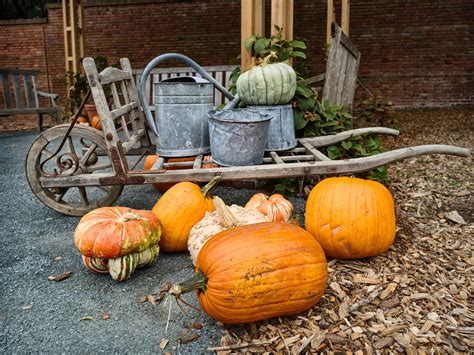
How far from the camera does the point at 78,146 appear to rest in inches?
238

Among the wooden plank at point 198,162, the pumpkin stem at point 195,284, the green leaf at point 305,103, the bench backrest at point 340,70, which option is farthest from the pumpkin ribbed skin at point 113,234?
the bench backrest at point 340,70

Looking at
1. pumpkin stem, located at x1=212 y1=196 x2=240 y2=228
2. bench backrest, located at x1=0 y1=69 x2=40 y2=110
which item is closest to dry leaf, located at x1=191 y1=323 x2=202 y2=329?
pumpkin stem, located at x1=212 y1=196 x2=240 y2=228

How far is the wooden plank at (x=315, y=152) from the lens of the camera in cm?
253

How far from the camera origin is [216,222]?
6.46ft

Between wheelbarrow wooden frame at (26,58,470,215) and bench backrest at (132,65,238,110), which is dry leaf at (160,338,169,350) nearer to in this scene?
wheelbarrow wooden frame at (26,58,470,215)

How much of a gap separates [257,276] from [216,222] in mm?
556

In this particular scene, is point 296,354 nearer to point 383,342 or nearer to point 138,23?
point 383,342

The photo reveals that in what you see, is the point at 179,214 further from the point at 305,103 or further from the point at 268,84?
the point at 305,103

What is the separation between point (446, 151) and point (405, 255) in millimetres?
677

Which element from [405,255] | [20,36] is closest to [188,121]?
[405,255]

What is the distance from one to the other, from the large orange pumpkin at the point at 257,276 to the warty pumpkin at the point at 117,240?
431 mm

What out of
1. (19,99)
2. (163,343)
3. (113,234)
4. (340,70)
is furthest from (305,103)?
(19,99)

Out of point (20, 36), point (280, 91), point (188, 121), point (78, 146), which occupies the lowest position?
point (78, 146)

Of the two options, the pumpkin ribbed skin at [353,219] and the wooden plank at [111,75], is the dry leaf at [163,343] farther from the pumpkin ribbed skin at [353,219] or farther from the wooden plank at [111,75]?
the wooden plank at [111,75]
